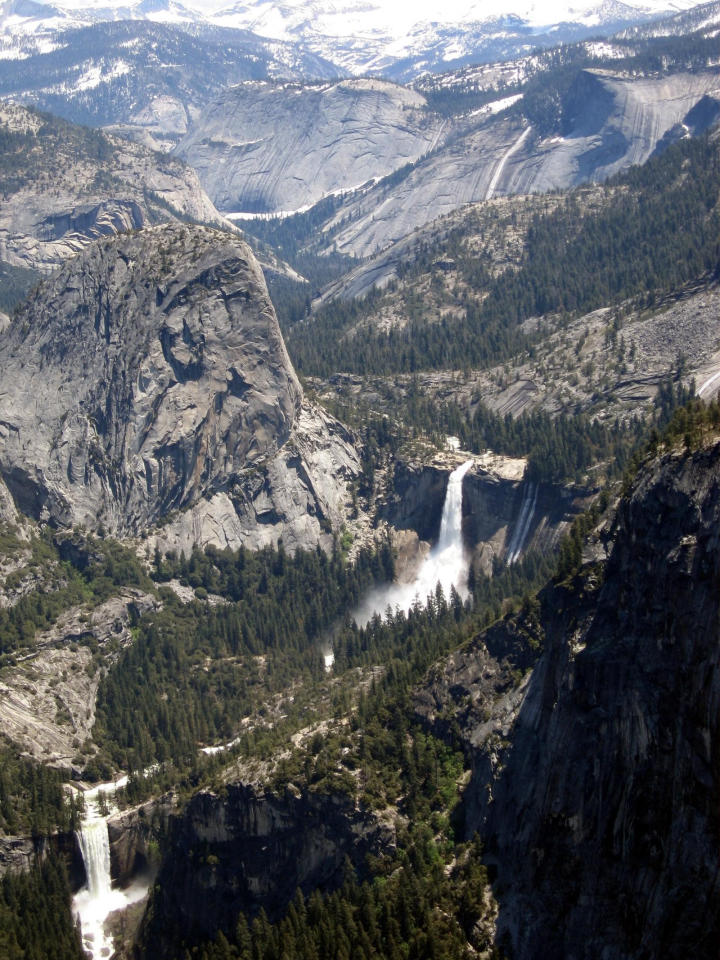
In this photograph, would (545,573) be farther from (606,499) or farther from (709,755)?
(709,755)

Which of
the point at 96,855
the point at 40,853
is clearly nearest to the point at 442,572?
the point at 96,855

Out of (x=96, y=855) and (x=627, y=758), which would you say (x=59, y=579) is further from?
(x=627, y=758)

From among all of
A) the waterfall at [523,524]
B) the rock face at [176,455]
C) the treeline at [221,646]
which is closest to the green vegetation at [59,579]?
the treeline at [221,646]

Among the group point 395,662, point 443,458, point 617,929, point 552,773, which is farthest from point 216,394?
point 617,929

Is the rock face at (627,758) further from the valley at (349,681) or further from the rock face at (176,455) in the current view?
the rock face at (176,455)

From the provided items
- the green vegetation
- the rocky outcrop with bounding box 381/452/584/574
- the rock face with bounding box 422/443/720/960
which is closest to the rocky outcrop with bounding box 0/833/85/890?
the green vegetation
